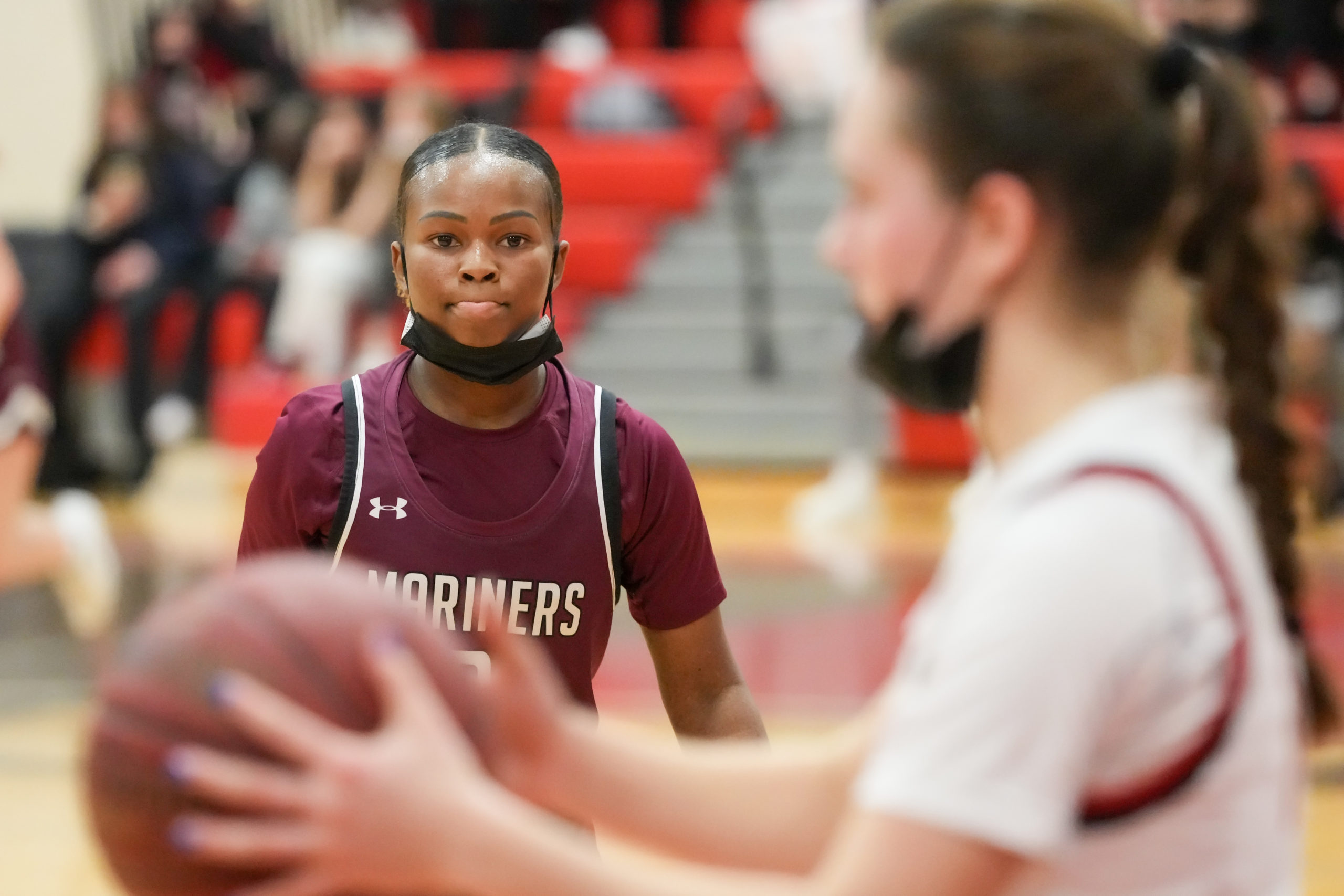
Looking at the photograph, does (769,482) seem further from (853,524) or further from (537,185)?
(537,185)

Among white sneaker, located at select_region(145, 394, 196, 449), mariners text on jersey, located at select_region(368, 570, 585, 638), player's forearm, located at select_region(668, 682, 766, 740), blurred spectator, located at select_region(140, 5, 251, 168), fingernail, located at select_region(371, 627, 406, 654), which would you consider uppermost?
blurred spectator, located at select_region(140, 5, 251, 168)

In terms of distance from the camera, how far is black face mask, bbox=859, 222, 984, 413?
1.40m

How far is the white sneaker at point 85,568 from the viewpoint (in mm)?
6305

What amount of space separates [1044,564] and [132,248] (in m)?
10.1

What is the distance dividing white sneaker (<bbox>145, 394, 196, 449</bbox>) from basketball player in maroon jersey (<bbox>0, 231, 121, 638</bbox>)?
263 centimetres

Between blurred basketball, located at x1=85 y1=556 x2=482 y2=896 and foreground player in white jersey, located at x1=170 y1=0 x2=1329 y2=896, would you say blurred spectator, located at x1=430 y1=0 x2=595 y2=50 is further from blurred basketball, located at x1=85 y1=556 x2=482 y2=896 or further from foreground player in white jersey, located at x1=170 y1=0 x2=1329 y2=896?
foreground player in white jersey, located at x1=170 y1=0 x2=1329 y2=896

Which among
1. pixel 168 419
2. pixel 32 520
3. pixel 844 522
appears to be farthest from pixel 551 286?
pixel 168 419

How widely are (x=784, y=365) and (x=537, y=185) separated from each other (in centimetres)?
809

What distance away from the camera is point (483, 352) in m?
2.49

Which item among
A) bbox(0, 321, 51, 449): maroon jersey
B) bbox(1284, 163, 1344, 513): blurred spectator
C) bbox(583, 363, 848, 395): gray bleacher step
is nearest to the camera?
bbox(0, 321, 51, 449): maroon jersey

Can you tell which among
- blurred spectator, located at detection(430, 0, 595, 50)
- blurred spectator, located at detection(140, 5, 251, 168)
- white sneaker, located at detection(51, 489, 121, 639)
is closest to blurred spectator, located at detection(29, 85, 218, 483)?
blurred spectator, located at detection(140, 5, 251, 168)

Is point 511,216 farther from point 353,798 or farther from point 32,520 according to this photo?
point 32,520

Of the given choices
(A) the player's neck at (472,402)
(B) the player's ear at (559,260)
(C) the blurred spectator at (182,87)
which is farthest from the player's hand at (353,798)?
(C) the blurred spectator at (182,87)

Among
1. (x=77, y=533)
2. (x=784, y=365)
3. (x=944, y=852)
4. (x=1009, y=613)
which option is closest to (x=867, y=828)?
(x=944, y=852)
